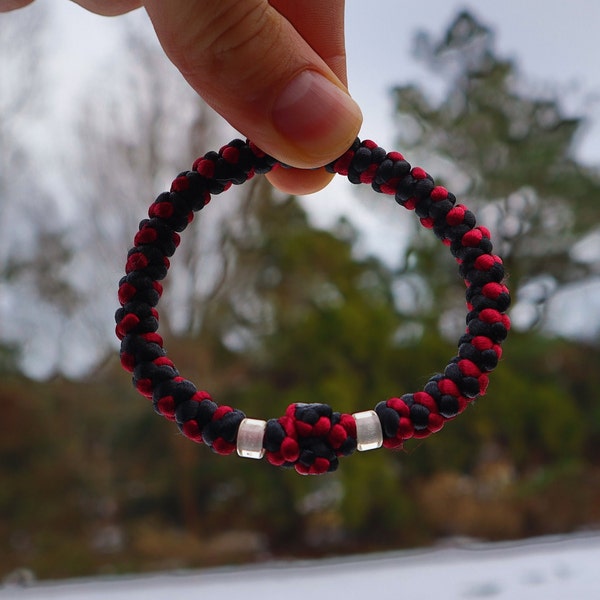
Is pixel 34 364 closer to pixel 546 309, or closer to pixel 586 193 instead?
pixel 546 309

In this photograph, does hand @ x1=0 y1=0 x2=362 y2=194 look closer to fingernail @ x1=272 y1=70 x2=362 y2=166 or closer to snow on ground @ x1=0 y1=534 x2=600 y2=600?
fingernail @ x1=272 y1=70 x2=362 y2=166

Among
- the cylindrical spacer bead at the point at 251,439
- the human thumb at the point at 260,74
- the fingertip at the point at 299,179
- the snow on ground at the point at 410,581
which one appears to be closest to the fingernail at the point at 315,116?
the human thumb at the point at 260,74

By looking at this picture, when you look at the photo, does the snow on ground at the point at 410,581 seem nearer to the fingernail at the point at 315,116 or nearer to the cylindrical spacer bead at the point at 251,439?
the cylindrical spacer bead at the point at 251,439

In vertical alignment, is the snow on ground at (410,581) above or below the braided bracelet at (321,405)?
below

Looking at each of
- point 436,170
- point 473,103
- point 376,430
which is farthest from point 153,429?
point 376,430

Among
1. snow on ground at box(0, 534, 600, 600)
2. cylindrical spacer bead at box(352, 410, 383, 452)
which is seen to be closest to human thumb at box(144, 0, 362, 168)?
cylindrical spacer bead at box(352, 410, 383, 452)

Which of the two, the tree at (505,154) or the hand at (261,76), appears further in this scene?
the tree at (505,154)
